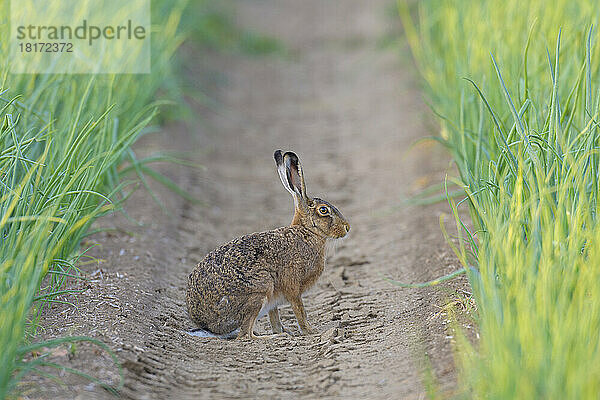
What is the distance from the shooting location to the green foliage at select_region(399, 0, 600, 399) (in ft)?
7.31

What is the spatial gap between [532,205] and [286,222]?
2475mm

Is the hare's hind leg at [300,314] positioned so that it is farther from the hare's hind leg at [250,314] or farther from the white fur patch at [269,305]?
the hare's hind leg at [250,314]

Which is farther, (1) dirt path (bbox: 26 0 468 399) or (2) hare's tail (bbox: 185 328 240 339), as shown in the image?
(2) hare's tail (bbox: 185 328 240 339)

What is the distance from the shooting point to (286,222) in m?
5.09

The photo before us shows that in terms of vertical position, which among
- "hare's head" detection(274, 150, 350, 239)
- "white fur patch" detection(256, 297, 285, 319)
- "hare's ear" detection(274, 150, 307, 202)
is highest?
"hare's ear" detection(274, 150, 307, 202)

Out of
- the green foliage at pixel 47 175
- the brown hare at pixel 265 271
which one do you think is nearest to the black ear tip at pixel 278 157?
the brown hare at pixel 265 271

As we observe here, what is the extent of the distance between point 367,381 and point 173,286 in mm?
1474

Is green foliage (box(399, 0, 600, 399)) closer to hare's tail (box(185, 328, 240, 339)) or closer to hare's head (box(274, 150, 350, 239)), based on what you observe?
hare's head (box(274, 150, 350, 239))

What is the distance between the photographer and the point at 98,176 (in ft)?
11.4

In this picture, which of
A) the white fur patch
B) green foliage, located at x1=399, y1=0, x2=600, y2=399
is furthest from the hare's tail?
green foliage, located at x1=399, y1=0, x2=600, y2=399
